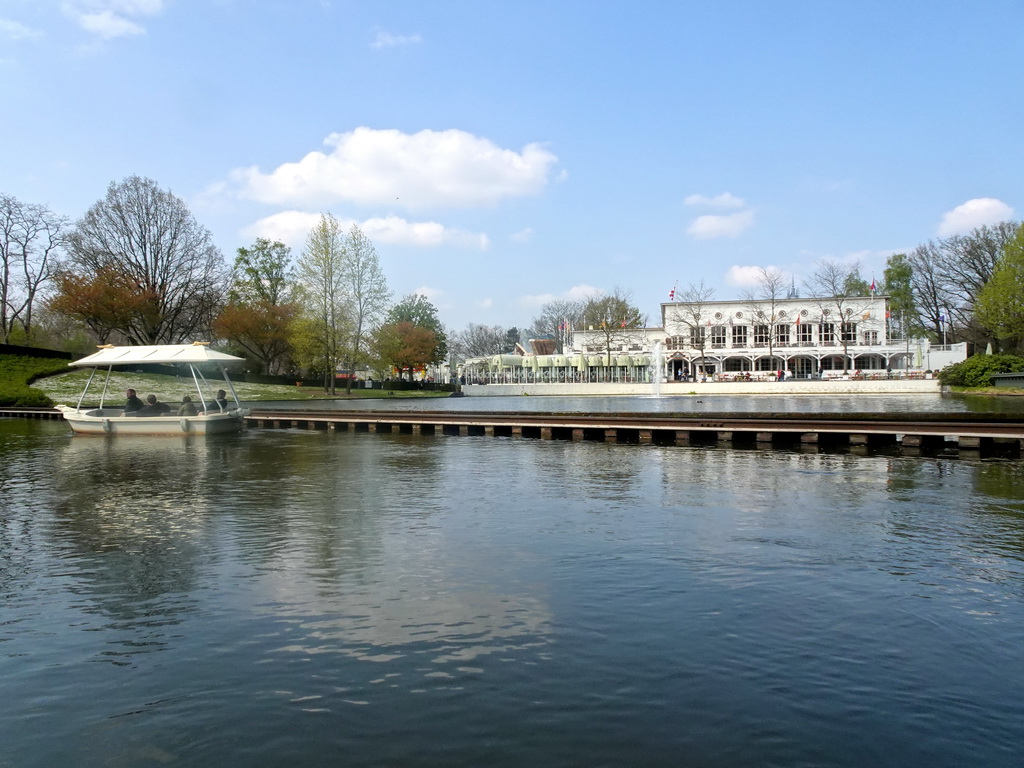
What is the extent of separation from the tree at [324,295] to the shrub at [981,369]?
165 ft

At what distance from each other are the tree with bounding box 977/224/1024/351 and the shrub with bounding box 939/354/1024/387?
342 cm

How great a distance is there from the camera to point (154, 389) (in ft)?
186

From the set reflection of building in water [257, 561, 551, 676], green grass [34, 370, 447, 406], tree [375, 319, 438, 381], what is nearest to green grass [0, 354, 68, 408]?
green grass [34, 370, 447, 406]

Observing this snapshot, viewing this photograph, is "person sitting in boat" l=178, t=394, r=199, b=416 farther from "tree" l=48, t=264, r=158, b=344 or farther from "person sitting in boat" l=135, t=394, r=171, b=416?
"tree" l=48, t=264, r=158, b=344

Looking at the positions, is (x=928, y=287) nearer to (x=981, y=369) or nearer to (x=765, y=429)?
(x=981, y=369)

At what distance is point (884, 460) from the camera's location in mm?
19078

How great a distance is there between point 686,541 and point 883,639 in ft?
12.0

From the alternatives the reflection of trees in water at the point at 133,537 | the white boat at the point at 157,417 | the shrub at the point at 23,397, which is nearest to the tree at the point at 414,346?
the shrub at the point at 23,397

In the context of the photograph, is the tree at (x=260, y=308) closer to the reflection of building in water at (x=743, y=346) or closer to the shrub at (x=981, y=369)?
the reflection of building in water at (x=743, y=346)

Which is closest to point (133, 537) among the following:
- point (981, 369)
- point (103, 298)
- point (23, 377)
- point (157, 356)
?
point (157, 356)

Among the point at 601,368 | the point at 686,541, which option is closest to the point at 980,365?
the point at 601,368

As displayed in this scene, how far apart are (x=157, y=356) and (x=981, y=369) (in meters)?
57.7

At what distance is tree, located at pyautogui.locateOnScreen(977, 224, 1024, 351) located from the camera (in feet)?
192

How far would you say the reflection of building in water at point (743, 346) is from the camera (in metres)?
86.3
